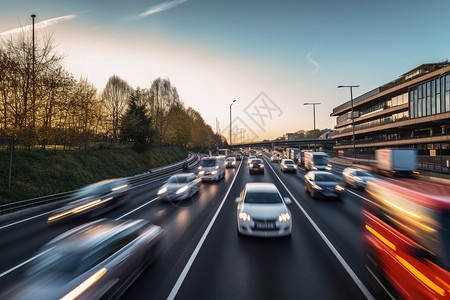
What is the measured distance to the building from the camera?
115 feet

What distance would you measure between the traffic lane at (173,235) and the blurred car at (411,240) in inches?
171

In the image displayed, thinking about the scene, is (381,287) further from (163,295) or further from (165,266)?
(165,266)

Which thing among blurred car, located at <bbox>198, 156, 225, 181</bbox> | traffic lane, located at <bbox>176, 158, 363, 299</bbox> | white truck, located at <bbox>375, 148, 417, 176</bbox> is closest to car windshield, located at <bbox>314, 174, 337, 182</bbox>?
traffic lane, located at <bbox>176, 158, 363, 299</bbox>

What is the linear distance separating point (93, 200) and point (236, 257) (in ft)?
23.4

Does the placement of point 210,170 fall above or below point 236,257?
above

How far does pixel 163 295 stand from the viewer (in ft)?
13.7

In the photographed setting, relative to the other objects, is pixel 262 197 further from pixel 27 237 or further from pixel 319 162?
pixel 319 162

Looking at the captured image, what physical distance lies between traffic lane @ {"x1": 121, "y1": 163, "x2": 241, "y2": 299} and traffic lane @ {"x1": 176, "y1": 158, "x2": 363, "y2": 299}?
0.45m

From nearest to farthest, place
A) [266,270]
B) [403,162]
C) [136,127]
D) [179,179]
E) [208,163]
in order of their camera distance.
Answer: [266,270] → [179,179] → [403,162] → [208,163] → [136,127]

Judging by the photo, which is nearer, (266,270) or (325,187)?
(266,270)

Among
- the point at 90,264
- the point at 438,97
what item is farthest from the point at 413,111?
the point at 90,264

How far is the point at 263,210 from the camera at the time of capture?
6.77 metres

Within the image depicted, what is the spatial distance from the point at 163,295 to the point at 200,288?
765 millimetres

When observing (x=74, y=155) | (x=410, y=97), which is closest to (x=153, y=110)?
(x=74, y=155)
